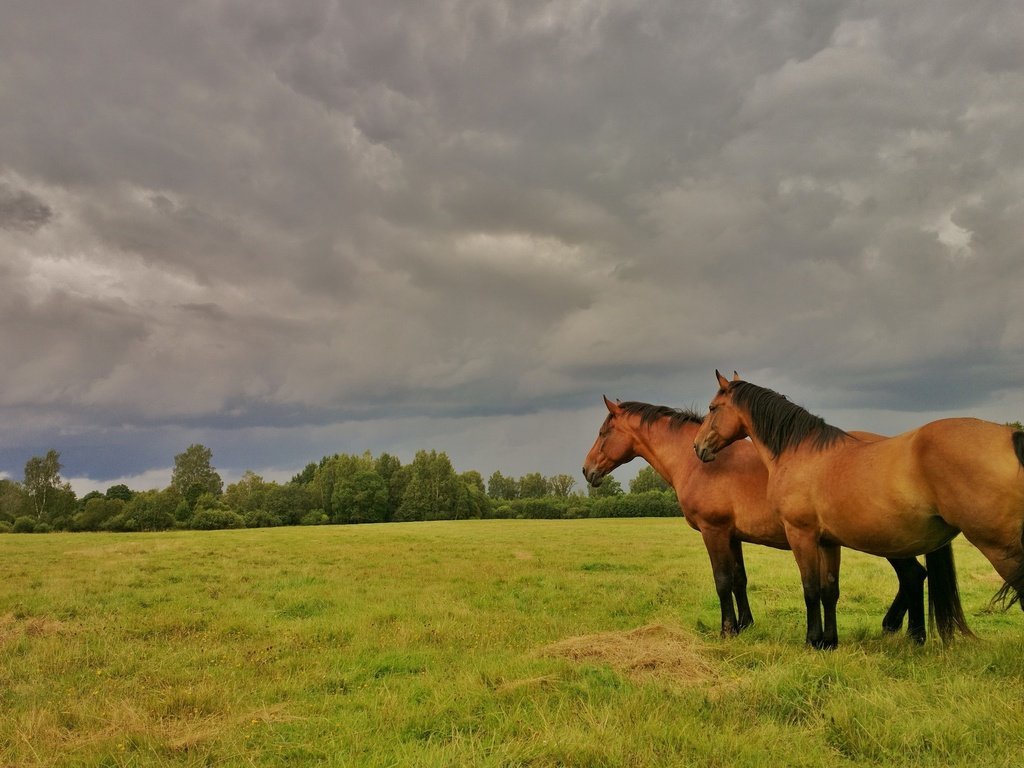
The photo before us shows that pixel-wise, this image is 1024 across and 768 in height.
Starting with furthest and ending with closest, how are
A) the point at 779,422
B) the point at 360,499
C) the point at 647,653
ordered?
the point at 360,499 → the point at 779,422 → the point at 647,653

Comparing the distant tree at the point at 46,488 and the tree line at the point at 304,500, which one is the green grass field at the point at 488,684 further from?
the distant tree at the point at 46,488

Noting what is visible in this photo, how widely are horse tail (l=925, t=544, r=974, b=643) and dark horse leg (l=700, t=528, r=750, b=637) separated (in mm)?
2123

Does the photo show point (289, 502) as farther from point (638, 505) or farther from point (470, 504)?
point (638, 505)

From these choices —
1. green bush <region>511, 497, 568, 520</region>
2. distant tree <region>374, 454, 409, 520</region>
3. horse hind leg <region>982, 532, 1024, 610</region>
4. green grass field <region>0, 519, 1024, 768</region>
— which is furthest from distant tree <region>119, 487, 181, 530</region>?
Result: horse hind leg <region>982, 532, 1024, 610</region>

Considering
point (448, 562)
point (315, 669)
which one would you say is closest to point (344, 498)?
point (448, 562)

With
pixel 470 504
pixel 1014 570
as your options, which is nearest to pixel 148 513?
pixel 470 504

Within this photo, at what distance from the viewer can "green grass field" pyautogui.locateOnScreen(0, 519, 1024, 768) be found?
392 centimetres

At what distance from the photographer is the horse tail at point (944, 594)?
6.36 meters

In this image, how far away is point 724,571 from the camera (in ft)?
24.9

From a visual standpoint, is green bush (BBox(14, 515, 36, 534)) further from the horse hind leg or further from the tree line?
the horse hind leg

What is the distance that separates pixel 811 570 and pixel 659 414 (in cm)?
316

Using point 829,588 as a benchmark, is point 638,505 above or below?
below

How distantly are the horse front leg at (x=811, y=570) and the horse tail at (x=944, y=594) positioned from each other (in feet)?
4.09

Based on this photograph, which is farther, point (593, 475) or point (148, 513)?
point (148, 513)
